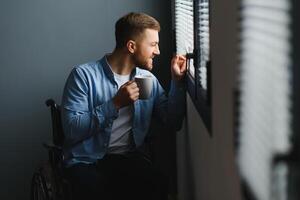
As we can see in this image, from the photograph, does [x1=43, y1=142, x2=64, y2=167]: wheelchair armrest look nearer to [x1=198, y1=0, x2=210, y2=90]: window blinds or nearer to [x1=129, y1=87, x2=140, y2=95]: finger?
[x1=129, y1=87, x2=140, y2=95]: finger

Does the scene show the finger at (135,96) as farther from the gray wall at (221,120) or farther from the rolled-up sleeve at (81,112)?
the gray wall at (221,120)

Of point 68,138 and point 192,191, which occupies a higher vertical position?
point 68,138

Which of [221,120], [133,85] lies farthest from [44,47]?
[221,120]

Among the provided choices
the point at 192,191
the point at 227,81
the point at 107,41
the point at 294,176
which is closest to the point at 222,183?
the point at 227,81

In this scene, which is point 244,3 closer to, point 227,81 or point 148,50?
point 227,81

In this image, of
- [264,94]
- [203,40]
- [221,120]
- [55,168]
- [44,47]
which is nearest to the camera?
[264,94]

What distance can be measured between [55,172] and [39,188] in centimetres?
27

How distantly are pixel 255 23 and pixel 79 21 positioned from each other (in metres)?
2.11

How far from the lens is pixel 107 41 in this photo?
2963 mm

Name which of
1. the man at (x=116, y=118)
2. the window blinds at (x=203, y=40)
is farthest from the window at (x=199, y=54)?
the man at (x=116, y=118)

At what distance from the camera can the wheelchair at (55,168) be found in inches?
93.6

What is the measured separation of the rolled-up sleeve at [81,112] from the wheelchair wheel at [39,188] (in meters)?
0.30

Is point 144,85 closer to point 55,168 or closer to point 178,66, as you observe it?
point 178,66

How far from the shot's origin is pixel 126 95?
2.21 meters
